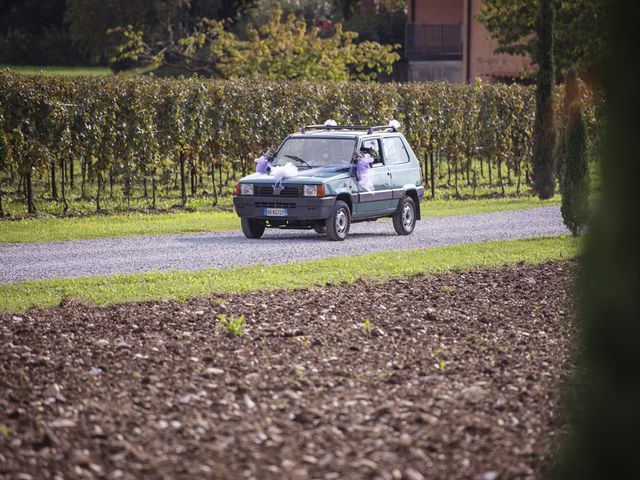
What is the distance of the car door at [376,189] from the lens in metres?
18.6

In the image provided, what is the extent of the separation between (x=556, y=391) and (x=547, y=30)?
19997 mm

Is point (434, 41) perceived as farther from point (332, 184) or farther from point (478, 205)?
point (332, 184)

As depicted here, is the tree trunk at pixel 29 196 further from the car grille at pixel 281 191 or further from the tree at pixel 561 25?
the tree at pixel 561 25

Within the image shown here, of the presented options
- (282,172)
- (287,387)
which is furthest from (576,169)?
(287,387)

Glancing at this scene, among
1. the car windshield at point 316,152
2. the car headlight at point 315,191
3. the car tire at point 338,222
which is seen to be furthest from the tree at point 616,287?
the car windshield at point 316,152

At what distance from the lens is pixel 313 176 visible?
58.9 ft

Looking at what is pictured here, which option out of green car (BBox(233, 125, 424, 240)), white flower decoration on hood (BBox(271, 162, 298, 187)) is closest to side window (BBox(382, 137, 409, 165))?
green car (BBox(233, 125, 424, 240))

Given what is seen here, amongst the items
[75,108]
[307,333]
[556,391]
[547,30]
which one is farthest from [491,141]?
[556,391]

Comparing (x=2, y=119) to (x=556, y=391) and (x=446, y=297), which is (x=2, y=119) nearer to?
(x=446, y=297)

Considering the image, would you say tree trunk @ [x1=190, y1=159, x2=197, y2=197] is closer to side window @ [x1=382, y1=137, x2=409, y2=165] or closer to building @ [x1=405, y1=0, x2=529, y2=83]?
side window @ [x1=382, y1=137, x2=409, y2=165]

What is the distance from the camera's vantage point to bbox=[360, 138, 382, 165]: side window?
18.9 metres

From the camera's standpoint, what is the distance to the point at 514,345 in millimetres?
9445

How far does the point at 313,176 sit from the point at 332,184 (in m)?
0.36

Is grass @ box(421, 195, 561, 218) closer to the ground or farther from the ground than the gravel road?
farther from the ground
